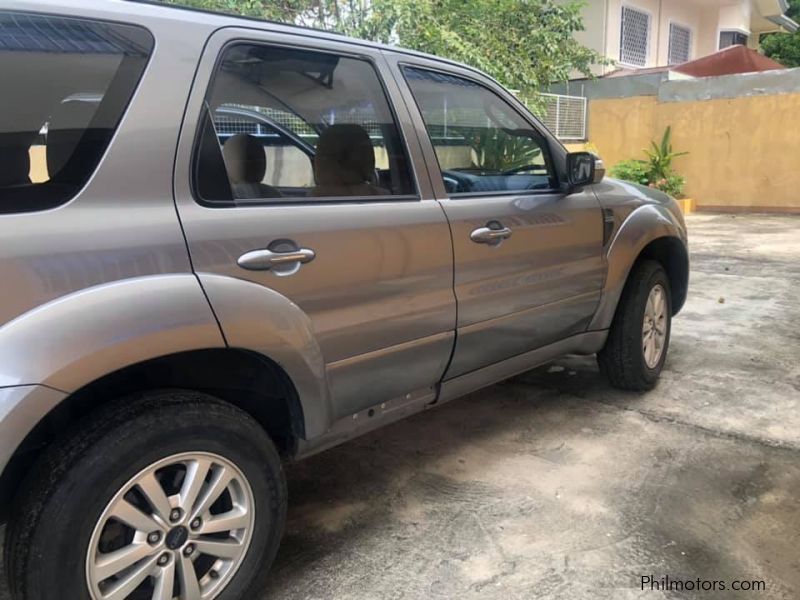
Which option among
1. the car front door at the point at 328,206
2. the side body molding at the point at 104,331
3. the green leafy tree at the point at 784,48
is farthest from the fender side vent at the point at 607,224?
the green leafy tree at the point at 784,48

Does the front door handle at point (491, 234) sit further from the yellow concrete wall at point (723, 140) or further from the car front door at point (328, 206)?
the yellow concrete wall at point (723, 140)

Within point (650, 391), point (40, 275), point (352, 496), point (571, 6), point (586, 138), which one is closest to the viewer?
point (40, 275)

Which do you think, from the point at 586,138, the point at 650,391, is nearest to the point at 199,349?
the point at 650,391

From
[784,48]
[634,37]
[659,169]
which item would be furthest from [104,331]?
[784,48]

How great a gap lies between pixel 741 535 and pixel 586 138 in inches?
511

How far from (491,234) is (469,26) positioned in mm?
6969

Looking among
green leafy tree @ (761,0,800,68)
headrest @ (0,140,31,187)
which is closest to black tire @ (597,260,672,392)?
headrest @ (0,140,31,187)

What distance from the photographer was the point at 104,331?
1.69 m

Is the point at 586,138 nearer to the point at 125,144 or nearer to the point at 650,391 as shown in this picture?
the point at 650,391

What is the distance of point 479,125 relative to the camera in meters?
3.15

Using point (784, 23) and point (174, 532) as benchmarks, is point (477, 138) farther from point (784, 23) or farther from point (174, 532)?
point (784, 23)

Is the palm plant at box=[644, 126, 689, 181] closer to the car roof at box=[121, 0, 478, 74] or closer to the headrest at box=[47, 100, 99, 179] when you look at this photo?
the car roof at box=[121, 0, 478, 74]

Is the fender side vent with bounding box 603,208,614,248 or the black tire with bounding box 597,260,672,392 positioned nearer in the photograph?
the fender side vent with bounding box 603,208,614,248

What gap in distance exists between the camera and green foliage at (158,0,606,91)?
25.7 feet
